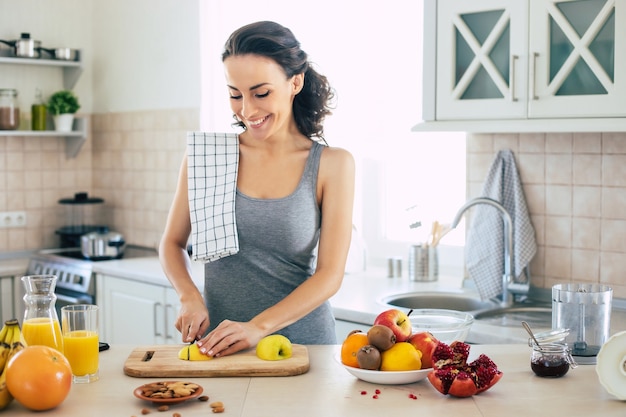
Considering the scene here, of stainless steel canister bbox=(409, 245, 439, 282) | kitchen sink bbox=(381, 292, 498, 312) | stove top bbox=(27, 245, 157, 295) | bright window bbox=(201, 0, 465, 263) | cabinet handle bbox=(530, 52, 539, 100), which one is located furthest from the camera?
stove top bbox=(27, 245, 157, 295)

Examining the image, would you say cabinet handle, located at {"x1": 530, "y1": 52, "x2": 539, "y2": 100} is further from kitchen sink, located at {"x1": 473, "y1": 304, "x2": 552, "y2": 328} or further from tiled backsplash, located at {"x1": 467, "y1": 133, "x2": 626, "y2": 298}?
kitchen sink, located at {"x1": 473, "y1": 304, "x2": 552, "y2": 328}

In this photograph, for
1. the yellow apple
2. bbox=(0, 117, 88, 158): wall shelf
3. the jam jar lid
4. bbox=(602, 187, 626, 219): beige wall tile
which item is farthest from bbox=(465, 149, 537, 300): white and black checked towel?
bbox=(0, 117, 88, 158): wall shelf

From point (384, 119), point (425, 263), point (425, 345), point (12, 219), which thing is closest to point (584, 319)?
point (425, 345)

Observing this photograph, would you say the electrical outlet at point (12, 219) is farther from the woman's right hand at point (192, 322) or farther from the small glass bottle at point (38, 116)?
the woman's right hand at point (192, 322)

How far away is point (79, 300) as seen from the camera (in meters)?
4.13

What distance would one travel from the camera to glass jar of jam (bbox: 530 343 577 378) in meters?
1.85

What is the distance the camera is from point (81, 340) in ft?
5.84

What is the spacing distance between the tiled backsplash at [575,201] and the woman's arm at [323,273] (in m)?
1.06

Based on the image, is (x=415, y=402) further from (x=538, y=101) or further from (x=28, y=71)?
(x=28, y=71)

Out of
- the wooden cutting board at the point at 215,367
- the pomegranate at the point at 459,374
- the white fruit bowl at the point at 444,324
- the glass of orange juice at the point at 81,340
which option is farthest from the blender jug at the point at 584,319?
the glass of orange juice at the point at 81,340

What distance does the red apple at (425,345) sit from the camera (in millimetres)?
1801

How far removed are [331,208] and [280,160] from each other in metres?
0.22

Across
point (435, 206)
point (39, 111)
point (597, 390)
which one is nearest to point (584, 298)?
point (597, 390)

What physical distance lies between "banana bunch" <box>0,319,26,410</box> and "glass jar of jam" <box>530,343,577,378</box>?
1.09 m
